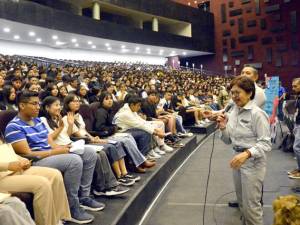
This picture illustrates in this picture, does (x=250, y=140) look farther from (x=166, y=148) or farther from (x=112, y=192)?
(x=166, y=148)

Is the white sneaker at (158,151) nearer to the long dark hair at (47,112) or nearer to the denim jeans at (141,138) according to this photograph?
the denim jeans at (141,138)

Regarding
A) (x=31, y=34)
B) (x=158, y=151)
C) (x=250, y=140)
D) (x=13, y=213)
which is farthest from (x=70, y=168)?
(x=31, y=34)

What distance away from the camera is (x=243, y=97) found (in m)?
1.76

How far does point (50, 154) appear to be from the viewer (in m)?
1.99

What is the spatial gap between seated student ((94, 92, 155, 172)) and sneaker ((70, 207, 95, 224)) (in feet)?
3.13

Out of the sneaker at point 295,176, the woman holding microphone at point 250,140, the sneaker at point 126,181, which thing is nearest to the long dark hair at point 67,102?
the sneaker at point 126,181

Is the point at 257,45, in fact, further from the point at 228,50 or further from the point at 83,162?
the point at 83,162

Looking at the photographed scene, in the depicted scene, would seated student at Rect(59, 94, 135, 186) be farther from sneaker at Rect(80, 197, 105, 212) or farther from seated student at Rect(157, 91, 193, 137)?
seated student at Rect(157, 91, 193, 137)

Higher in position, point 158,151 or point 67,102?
point 67,102

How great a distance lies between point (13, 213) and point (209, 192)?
1.89 meters

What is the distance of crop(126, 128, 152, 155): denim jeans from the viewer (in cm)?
326

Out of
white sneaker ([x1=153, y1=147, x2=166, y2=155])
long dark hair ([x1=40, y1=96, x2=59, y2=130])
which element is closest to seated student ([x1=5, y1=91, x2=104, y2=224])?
long dark hair ([x1=40, y1=96, x2=59, y2=130])

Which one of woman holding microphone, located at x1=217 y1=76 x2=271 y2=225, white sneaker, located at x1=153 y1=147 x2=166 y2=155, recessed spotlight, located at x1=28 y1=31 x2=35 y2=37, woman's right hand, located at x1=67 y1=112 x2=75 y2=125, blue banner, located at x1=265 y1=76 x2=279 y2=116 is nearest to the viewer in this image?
woman holding microphone, located at x1=217 y1=76 x2=271 y2=225

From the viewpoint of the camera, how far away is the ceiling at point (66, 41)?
32.3ft
